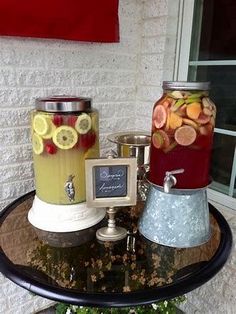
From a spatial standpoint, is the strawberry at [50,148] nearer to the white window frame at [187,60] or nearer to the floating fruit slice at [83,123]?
the floating fruit slice at [83,123]

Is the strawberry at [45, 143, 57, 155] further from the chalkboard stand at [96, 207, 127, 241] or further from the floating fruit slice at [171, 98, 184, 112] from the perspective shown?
the floating fruit slice at [171, 98, 184, 112]

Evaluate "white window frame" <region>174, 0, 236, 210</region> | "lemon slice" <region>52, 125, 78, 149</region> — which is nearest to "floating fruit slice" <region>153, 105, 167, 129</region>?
"lemon slice" <region>52, 125, 78, 149</region>

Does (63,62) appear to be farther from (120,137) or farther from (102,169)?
(102,169)

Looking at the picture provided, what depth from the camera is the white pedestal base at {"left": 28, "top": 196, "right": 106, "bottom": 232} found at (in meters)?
0.77

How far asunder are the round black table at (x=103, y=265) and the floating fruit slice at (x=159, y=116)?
31cm

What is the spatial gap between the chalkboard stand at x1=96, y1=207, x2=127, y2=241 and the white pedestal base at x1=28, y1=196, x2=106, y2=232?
0.04m

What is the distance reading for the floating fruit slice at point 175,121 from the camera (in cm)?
67

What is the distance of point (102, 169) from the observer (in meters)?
0.70

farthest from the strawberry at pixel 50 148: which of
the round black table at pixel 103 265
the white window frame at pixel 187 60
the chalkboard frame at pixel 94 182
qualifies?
the white window frame at pixel 187 60

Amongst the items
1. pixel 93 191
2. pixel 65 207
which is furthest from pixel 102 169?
pixel 65 207

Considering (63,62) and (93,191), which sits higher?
(63,62)

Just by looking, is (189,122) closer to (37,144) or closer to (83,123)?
(83,123)

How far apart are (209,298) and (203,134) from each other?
0.77 metres

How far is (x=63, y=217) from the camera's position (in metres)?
0.77
